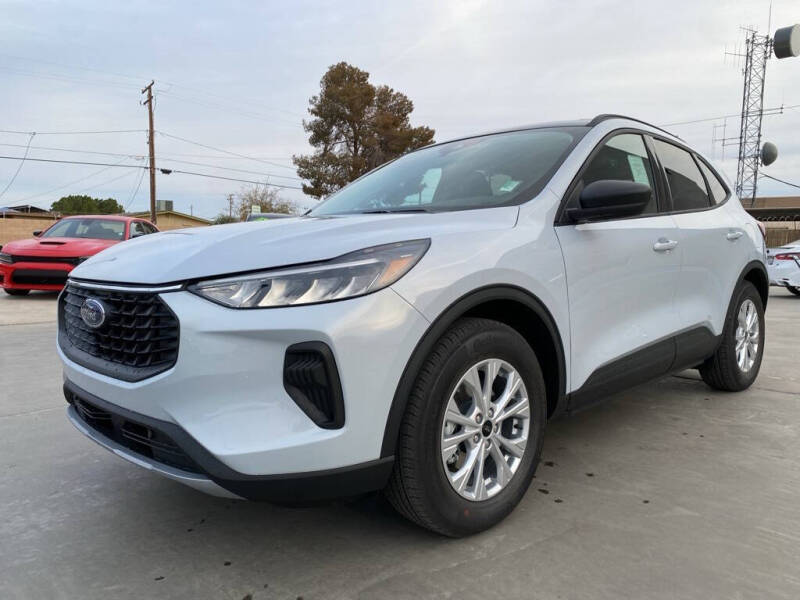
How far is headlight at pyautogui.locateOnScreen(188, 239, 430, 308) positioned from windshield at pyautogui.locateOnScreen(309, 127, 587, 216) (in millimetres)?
784

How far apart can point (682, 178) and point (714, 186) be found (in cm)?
53

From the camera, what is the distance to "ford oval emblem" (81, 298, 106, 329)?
207cm

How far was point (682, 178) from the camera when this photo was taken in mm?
3580

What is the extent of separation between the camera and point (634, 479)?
273cm

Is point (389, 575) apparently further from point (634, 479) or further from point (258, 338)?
point (634, 479)

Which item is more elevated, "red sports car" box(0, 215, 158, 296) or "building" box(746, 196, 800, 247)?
"building" box(746, 196, 800, 247)

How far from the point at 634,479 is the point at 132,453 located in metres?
2.08

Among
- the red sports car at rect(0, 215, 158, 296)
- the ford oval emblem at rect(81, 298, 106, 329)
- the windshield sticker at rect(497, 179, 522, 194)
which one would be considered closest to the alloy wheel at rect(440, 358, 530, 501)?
the windshield sticker at rect(497, 179, 522, 194)

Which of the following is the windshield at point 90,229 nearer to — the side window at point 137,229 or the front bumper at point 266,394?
the side window at point 137,229

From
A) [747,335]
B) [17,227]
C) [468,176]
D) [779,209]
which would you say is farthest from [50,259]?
[779,209]

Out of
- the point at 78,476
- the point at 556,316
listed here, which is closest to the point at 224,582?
the point at 78,476

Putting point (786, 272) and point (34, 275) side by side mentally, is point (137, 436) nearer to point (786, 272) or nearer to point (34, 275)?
point (34, 275)

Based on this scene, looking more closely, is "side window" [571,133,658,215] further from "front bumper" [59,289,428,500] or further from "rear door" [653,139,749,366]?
"front bumper" [59,289,428,500]

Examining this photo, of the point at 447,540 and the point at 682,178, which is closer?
the point at 447,540
